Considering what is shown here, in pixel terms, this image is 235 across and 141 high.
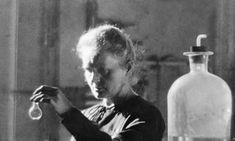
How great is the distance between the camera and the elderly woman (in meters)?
1.39

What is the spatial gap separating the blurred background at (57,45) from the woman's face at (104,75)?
2006mm

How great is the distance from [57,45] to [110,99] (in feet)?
6.66

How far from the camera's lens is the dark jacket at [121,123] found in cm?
139

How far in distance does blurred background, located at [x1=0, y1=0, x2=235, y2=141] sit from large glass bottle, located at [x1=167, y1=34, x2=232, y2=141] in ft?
6.64

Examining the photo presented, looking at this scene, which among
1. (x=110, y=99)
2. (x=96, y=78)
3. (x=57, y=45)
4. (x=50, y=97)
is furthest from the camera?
Result: (x=57, y=45)

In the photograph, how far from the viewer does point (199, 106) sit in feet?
4.98

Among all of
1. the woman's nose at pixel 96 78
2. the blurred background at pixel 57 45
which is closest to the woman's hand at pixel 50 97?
the woman's nose at pixel 96 78

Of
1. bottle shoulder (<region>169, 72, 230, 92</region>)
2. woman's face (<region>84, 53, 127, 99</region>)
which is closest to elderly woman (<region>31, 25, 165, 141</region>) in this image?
woman's face (<region>84, 53, 127, 99</region>)

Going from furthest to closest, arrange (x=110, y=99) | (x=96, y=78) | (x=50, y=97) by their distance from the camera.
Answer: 1. (x=110, y=99)
2. (x=96, y=78)
3. (x=50, y=97)

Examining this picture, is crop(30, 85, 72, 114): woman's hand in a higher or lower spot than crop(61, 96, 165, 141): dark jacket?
higher

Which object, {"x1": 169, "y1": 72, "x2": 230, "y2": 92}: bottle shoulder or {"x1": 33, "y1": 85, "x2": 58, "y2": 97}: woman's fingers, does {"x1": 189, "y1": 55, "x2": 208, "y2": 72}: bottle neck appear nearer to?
{"x1": 169, "y1": 72, "x2": 230, "y2": 92}: bottle shoulder

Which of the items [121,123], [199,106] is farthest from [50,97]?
[199,106]

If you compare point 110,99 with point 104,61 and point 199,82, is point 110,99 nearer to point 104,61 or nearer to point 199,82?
point 104,61

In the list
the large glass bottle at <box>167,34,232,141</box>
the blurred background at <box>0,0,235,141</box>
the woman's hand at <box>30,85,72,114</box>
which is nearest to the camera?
the woman's hand at <box>30,85,72,114</box>
